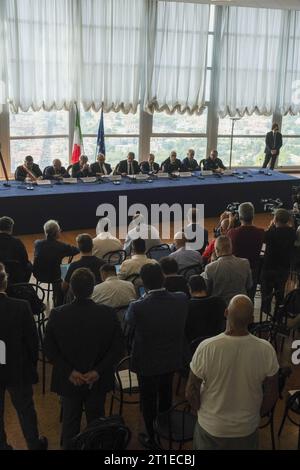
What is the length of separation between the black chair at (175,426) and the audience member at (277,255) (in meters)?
2.27

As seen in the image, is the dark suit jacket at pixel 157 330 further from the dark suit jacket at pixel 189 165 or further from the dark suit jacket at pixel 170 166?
the dark suit jacket at pixel 189 165

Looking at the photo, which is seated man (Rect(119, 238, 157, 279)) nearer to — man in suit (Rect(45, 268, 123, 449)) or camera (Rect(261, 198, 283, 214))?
man in suit (Rect(45, 268, 123, 449))

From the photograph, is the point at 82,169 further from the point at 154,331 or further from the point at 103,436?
the point at 103,436

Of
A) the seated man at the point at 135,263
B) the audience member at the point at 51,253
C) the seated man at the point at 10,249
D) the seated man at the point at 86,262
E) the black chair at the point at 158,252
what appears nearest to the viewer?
the seated man at the point at 86,262

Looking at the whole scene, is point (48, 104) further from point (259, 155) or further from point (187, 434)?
point (187, 434)

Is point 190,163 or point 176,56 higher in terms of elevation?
point 176,56

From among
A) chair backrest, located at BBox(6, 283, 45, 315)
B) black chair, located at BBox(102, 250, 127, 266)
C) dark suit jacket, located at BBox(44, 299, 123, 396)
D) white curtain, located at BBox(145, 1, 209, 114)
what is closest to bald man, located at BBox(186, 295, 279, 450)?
dark suit jacket, located at BBox(44, 299, 123, 396)

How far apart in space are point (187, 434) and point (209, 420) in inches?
26.5

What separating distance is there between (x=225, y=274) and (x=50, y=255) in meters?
1.91

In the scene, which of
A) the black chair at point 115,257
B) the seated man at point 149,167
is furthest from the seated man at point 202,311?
the seated man at point 149,167

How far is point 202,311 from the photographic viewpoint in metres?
4.03

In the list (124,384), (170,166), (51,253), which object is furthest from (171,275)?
(170,166)

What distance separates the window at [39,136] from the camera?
1207cm

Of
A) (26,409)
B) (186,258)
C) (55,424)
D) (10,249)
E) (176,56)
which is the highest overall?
(176,56)
